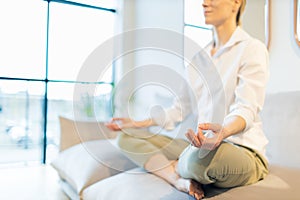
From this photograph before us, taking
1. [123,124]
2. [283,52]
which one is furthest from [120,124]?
[283,52]

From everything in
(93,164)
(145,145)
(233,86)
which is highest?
(233,86)

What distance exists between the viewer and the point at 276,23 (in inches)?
53.9

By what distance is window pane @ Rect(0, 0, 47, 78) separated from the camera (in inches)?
106

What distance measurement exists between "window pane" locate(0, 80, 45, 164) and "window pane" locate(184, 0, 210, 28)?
1633 millimetres

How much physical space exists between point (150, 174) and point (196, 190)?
0.92ft

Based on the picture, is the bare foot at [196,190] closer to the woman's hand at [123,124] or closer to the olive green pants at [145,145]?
the olive green pants at [145,145]

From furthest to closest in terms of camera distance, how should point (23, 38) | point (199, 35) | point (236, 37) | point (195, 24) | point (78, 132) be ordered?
1. point (23, 38)
2. point (195, 24)
3. point (199, 35)
4. point (78, 132)
5. point (236, 37)

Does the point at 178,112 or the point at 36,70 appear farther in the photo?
the point at 36,70

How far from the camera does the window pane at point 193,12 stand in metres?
1.87

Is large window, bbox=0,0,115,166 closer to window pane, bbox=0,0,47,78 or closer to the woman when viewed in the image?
window pane, bbox=0,0,47,78

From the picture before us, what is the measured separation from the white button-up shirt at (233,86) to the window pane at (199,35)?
54cm

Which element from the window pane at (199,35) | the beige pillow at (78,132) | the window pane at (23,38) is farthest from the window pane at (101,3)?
the beige pillow at (78,132)

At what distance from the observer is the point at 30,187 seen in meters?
1.48

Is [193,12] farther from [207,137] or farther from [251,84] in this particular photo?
[207,137]
